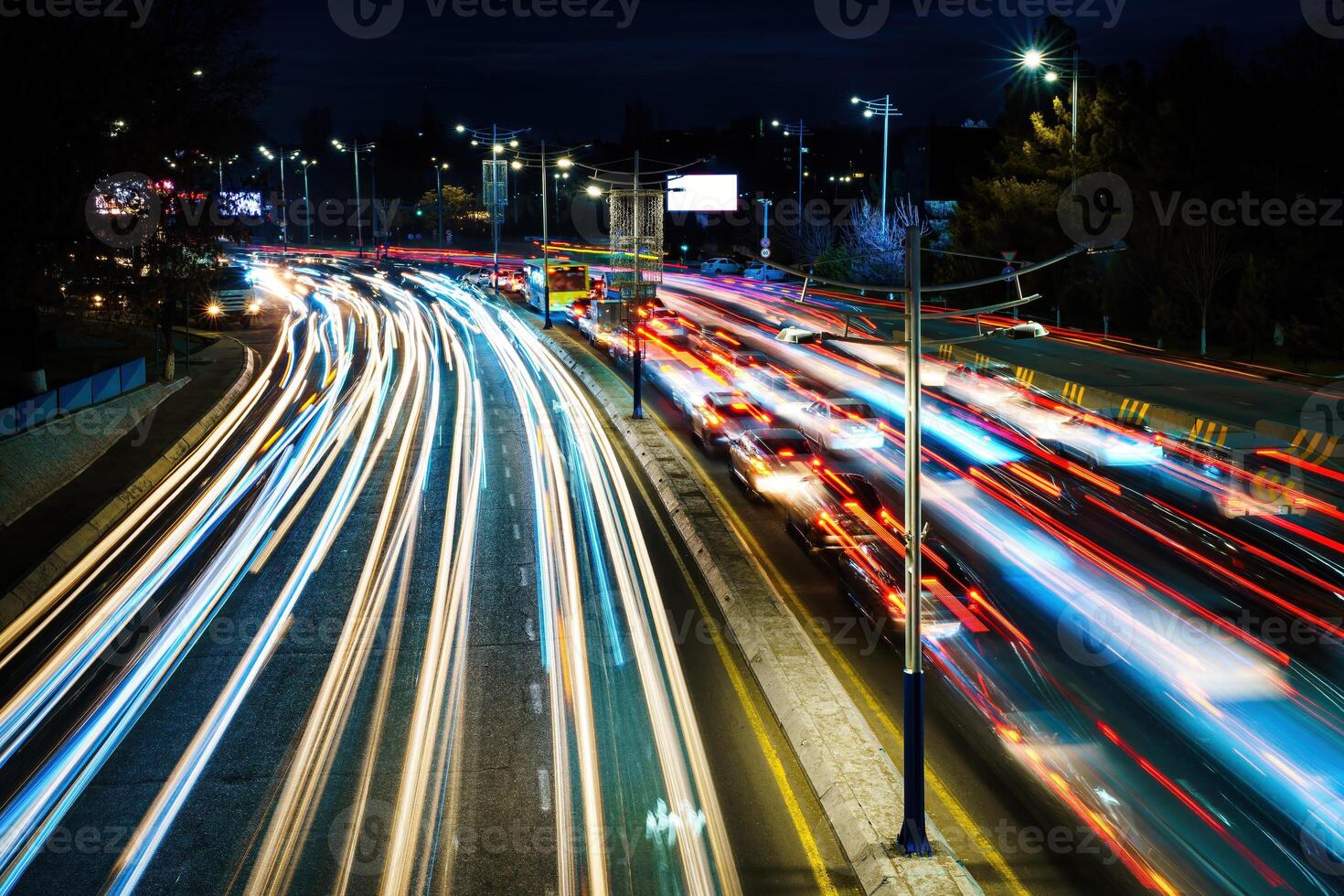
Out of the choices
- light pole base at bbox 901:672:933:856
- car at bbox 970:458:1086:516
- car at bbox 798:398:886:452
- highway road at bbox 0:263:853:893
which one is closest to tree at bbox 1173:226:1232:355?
car at bbox 798:398:886:452

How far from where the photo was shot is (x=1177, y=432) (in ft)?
94.6

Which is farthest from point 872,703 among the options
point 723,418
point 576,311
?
point 576,311

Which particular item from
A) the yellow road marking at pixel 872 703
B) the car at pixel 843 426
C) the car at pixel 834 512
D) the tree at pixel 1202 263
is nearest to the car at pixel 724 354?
the car at pixel 843 426

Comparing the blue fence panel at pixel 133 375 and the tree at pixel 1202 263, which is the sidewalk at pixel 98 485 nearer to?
the blue fence panel at pixel 133 375

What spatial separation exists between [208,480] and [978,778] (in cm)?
1958

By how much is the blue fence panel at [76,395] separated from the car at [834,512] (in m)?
17.6

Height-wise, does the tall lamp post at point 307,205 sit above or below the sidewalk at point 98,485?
above

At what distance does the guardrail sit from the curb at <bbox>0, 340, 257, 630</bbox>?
2.25 meters

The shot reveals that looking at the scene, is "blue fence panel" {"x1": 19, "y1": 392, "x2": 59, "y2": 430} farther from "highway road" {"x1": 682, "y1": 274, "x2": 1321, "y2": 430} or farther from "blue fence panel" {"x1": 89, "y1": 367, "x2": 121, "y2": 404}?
"highway road" {"x1": 682, "y1": 274, "x2": 1321, "y2": 430}

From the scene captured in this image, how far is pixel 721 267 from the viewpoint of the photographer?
77.1 metres

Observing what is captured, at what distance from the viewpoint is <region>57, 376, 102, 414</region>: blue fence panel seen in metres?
26.9

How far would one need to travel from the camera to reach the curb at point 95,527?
17.4 meters

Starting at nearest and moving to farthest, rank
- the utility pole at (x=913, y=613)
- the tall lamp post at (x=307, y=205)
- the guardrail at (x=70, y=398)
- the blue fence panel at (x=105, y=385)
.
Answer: the utility pole at (x=913, y=613), the guardrail at (x=70, y=398), the blue fence panel at (x=105, y=385), the tall lamp post at (x=307, y=205)

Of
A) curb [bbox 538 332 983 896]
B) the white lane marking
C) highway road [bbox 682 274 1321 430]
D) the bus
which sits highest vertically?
the bus
